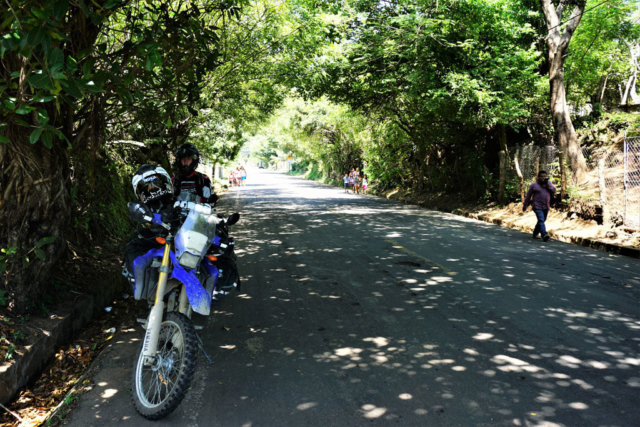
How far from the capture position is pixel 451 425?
3.16 metres

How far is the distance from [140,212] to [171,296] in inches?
33.6

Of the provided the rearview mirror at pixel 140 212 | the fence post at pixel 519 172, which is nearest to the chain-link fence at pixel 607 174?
the fence post at pixel 519 172

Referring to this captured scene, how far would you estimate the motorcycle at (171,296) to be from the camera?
3277 mm

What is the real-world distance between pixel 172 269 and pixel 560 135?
1416cm

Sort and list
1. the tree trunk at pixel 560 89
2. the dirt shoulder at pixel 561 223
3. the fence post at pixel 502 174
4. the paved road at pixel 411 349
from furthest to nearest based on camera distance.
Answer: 1. the fence post at pixel 502 174
2. the tree trunk at pixel 560 89
3. the dirt shoulder at pixel 561 223
4. the paved road at pixel 411 349

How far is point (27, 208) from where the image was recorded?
4.49 meters

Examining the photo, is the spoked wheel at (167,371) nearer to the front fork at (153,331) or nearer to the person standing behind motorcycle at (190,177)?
the front fork at (153,331)

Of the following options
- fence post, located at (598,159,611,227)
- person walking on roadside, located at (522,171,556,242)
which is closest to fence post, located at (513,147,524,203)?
fence post, located at (598,159,611,227)

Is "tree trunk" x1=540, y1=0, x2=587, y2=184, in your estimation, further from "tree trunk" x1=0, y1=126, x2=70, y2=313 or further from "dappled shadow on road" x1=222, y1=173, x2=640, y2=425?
"tree trunk" x1=0, y1=126, x2=70, y2=313

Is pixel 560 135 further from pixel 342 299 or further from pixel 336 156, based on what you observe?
pixel 336 156

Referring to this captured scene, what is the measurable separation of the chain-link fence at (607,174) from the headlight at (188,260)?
442 inches

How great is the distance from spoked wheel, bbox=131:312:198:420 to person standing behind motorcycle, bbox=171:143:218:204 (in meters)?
1.77

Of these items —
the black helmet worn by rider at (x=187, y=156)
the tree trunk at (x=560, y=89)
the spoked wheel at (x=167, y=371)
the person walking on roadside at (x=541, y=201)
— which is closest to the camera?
the spoked wheel at (x=167, y=371)

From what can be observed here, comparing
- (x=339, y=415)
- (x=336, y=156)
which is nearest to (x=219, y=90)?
(x=339, y=415)
